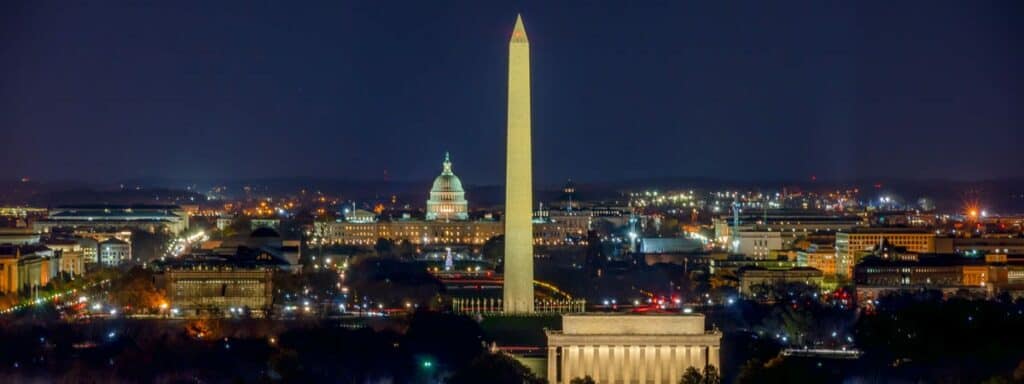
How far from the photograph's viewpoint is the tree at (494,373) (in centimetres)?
4988

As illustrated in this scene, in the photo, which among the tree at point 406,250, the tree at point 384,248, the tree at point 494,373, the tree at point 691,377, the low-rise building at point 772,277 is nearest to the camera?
the tree at point 494,373

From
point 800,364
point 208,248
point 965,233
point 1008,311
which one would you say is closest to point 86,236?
point 208,248

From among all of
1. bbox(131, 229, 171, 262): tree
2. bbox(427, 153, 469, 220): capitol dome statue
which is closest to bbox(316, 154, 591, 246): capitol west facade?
bbox(427, 153, 469, 220): capitol dome statue

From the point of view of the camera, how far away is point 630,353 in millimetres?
55188

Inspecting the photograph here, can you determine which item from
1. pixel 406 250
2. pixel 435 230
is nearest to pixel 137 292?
pixel 406 250

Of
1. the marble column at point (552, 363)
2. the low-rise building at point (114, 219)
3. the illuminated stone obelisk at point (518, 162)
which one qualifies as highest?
the illuminated stone obelisk at point (518, 162)

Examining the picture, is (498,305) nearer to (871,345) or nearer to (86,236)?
(871,345)

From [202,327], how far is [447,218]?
91.5 m

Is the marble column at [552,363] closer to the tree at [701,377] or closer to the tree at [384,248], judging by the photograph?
the tree at [701,377]

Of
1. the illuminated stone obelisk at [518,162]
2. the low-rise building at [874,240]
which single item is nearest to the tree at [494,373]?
the illuminated stone obelisk at [518,162]

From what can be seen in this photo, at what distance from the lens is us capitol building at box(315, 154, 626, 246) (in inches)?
5945

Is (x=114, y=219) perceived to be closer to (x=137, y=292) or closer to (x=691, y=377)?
(x=137, y=292)

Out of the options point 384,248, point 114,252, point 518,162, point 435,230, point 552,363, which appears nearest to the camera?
point 552,363

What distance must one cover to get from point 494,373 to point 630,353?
616cm
